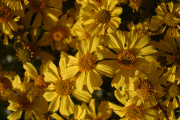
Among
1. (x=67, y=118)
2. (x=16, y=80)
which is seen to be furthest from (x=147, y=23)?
(x=16, y=80)

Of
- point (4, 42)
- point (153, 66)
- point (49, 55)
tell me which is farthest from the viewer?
point (49, 55)

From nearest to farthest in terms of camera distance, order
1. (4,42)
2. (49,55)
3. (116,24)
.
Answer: (116,24), (4,42), (49,55)

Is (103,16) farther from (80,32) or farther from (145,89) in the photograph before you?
(145,89)

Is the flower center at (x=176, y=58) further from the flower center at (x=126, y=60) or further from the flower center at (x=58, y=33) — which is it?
the flower center at (x=58, y=33)

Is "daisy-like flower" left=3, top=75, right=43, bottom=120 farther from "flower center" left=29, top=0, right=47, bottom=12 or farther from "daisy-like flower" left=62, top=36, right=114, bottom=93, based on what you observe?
"flower center" left=29, top=0, right=47, bottom=12

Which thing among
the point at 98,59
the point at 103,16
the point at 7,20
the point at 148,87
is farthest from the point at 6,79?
the point at 148,87

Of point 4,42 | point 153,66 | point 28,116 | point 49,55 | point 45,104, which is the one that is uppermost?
point 153,66

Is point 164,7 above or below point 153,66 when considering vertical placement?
above

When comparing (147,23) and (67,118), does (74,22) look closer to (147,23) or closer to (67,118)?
(147,23)
